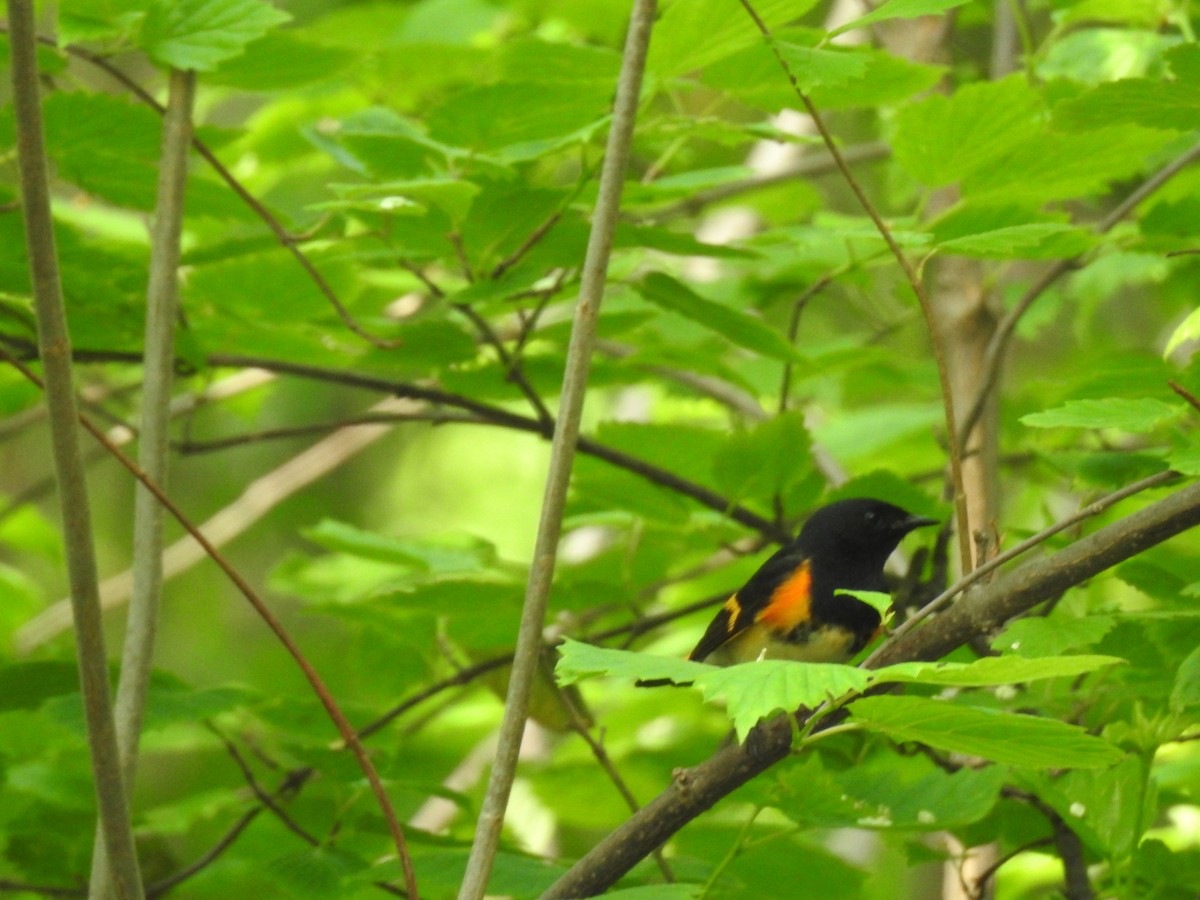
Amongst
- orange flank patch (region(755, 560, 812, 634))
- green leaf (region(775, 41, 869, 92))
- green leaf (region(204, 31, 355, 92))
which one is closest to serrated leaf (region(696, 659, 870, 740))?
green leaf (region(775, 41, 869, 92))

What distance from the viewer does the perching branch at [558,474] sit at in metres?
1.37

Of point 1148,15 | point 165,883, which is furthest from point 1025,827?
point 1148,15

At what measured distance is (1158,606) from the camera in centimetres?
181

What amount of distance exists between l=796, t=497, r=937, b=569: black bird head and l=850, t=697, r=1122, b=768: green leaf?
3.47 feet

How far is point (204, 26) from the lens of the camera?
75.3 inches

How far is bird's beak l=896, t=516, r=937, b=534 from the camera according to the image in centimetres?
236

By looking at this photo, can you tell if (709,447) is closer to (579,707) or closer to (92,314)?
(579,707)

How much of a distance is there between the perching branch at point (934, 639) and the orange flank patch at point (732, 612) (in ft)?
3.69

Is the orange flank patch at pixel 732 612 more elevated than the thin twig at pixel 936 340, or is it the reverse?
the orange flank patch at pixel 732 612

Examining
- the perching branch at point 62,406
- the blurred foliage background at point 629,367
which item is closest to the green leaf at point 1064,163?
the blurred foliage background at point 629,367

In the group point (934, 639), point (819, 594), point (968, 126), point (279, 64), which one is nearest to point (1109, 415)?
point (934, 639)

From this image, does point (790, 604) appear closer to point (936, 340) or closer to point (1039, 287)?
point (1039, 287)

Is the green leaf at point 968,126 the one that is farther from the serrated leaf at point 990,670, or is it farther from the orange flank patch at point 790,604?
the serrated leaf at point 990,670

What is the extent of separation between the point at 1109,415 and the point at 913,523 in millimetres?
953
